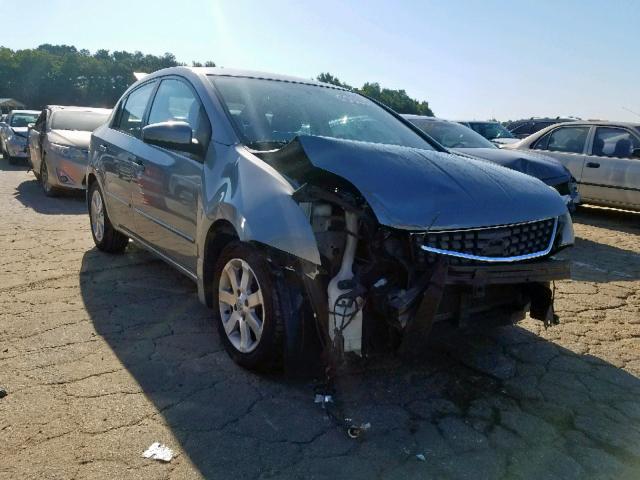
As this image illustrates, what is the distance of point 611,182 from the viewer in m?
8.70

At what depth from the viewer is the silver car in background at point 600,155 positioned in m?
8.54

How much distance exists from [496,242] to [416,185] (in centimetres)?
50

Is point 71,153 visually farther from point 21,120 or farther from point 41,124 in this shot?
point 21,120

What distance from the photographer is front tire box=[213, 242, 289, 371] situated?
110 inches

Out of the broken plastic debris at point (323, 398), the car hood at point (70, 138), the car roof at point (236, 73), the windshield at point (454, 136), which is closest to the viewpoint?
the broken plastic debris at point (323, 398)

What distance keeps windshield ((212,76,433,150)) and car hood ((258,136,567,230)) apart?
1.60ft

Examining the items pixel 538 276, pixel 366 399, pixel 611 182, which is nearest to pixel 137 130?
pixel 366 399

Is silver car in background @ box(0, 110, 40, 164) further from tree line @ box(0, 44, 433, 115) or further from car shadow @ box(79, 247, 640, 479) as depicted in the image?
tree line @ box(0, 44, 433, 115)

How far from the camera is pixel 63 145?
29.9ft

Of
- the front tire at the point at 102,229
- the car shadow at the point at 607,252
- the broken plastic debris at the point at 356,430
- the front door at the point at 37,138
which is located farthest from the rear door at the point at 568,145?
the front door at the point at 37,138

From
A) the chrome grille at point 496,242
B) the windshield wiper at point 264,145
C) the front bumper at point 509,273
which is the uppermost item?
the windshield wiper at point 264,145

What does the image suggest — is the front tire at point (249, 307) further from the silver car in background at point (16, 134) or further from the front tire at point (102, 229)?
the silver car in background at point (16, 134)

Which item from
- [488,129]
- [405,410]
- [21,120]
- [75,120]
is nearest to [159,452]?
[405,410]

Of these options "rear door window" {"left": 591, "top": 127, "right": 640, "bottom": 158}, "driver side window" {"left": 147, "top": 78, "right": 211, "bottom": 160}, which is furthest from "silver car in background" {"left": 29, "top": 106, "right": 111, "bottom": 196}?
"rear door window" {"left": 591, "top": 127, "right": 640, "bottom": 158}
